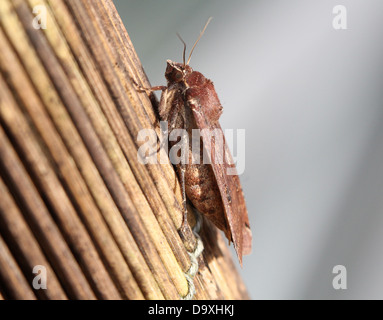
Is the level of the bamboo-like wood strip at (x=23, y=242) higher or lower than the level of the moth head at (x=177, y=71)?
lower

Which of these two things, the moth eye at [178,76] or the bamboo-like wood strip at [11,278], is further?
the moth eye at [178,76]

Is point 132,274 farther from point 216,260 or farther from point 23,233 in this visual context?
point 216,260

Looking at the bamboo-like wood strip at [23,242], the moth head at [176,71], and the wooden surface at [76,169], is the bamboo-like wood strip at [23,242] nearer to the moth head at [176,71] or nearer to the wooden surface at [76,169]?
the wooden surface at [76,169]

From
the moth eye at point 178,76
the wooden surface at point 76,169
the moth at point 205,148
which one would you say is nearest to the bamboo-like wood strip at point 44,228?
the wooden surface at point 76,169

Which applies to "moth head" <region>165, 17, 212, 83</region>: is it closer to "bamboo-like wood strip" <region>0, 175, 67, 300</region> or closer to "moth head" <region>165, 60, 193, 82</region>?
"moth head" <region>165, 60, 193, 82</region>

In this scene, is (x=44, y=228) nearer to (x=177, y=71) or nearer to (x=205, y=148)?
(x=205, y=148)

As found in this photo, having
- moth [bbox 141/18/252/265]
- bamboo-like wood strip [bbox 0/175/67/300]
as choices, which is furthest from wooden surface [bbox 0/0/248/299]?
moth [bbox 141/18/252/265]

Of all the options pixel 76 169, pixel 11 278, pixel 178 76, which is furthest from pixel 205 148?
pixel 11 278
